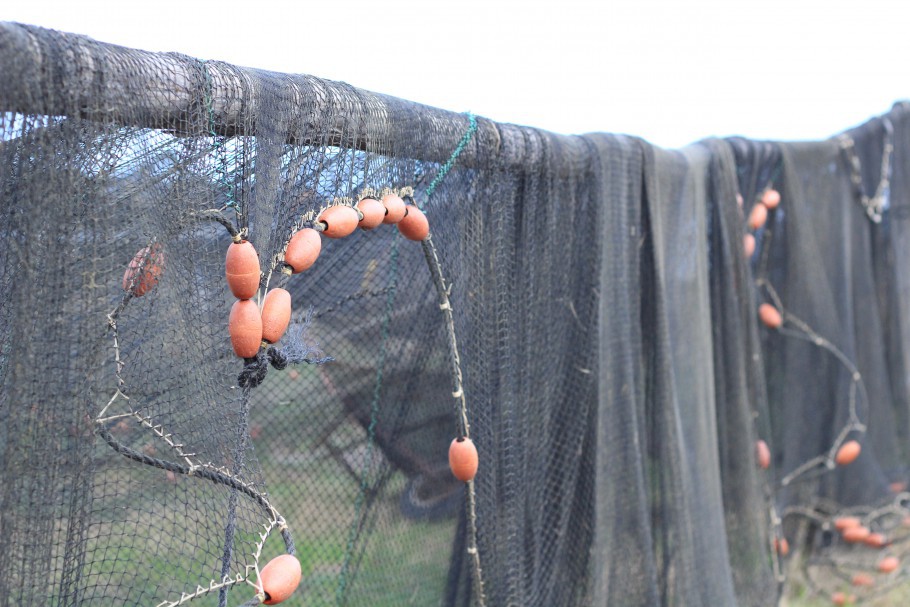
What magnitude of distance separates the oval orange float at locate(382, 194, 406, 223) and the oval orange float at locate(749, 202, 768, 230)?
4.96 ft

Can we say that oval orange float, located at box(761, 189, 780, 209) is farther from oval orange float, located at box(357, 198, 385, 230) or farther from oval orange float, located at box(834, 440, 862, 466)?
oval orange float, located at box(357, 198, 385, 230)

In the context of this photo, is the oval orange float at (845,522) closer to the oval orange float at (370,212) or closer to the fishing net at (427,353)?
the fishing net at (427,353)

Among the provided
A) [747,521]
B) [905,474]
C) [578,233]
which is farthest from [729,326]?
[905,474]

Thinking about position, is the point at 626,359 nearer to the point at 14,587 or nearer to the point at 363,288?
the point at 363,288

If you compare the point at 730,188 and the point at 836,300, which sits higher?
the point at 730,188

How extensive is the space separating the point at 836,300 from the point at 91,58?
2531 millimetres

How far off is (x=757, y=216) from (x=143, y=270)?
196 cm

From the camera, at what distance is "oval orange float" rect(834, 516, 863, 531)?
2.88 meters

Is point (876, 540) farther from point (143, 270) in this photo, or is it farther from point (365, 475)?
point (143, 270)

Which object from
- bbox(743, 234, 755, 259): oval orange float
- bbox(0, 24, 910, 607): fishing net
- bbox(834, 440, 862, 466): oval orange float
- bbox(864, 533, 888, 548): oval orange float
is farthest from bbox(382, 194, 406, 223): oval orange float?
bbox(864, 533, 888, 548): oval orange float

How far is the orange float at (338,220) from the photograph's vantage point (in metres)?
1.14

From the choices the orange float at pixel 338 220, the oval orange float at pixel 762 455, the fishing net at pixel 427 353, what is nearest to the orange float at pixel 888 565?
the fishing net at pixel 427 353

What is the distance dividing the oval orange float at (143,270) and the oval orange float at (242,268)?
0.08 metres

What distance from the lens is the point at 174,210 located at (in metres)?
1.00
